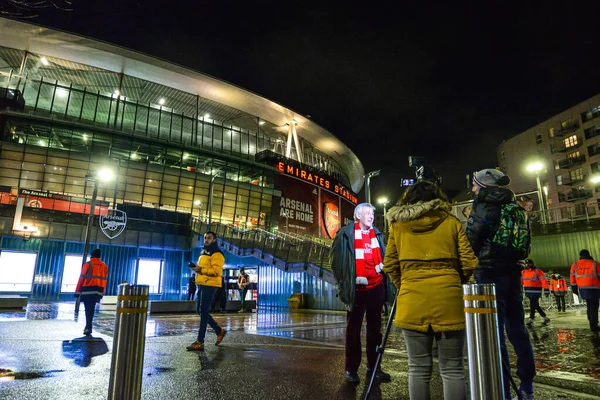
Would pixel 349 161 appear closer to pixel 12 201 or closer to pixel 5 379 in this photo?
pixel 12 201

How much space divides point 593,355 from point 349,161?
4827 cm

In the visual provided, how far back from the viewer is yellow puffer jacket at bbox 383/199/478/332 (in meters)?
2.35

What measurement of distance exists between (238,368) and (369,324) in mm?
1720

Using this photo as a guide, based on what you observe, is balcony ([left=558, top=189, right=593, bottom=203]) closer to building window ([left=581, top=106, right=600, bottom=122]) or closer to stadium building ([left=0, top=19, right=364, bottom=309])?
building window ([left=581, top=106, right=600, bottom=122])

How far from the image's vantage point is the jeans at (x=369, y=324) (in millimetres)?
4059

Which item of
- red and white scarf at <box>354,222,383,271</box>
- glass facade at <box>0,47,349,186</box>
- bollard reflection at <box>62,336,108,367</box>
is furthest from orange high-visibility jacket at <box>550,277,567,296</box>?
glass facade at <box>0,47,349,186</box>

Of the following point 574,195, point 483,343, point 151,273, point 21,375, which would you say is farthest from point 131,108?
point 574,195

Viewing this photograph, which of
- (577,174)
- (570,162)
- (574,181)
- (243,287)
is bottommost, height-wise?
(243,287)

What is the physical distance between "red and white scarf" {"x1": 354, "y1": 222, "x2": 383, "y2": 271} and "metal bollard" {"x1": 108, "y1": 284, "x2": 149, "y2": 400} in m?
2.48

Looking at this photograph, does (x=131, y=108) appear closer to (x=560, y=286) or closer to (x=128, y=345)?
(x=560, y=286)

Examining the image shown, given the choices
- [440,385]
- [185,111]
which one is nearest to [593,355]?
[440,385]

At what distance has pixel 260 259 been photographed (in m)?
20.8

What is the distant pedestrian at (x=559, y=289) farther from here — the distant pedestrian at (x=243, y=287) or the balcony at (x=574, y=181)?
the balcony at (x=574, y=181)

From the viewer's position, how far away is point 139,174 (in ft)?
106
